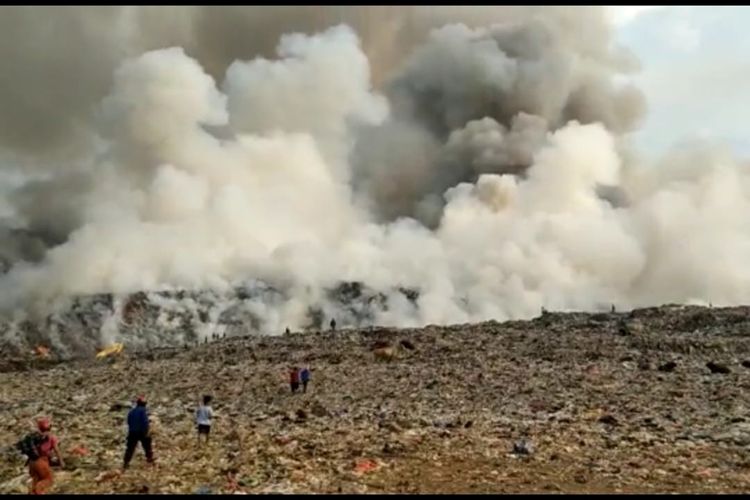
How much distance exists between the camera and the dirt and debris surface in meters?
16.7

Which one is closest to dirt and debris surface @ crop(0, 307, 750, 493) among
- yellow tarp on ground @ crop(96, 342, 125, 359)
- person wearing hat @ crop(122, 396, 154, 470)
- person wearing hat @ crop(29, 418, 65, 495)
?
person wearing hat @ crop(122, 396, 154, 470)

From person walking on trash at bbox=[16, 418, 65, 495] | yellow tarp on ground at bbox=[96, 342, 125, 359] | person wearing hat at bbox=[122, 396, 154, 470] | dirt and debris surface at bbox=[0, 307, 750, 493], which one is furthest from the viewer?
yellow tarp on ground at bbox=[96, 342, 125, 359]

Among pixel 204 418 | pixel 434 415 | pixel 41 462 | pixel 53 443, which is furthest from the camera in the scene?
pixel 434 415

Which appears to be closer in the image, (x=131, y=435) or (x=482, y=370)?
(x=131, y=435)

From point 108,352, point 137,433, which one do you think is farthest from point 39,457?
point 108,352

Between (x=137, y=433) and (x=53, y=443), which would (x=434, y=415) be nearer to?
(x=137, y=433)

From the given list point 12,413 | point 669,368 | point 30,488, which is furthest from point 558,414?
point 12,413

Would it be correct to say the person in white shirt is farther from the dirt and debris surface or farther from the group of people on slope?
the dirt and debris surface

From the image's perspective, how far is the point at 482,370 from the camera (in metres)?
37.0

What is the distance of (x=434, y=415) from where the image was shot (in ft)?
81.7

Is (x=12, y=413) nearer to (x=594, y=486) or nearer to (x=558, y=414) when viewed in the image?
(x=558, y=414)

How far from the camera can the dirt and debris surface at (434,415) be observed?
16.7m

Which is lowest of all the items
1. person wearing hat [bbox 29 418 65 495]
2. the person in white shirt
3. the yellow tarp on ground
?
person wearing hat [bbox 29 418 65 495]

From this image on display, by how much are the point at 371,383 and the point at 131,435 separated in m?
17.0
